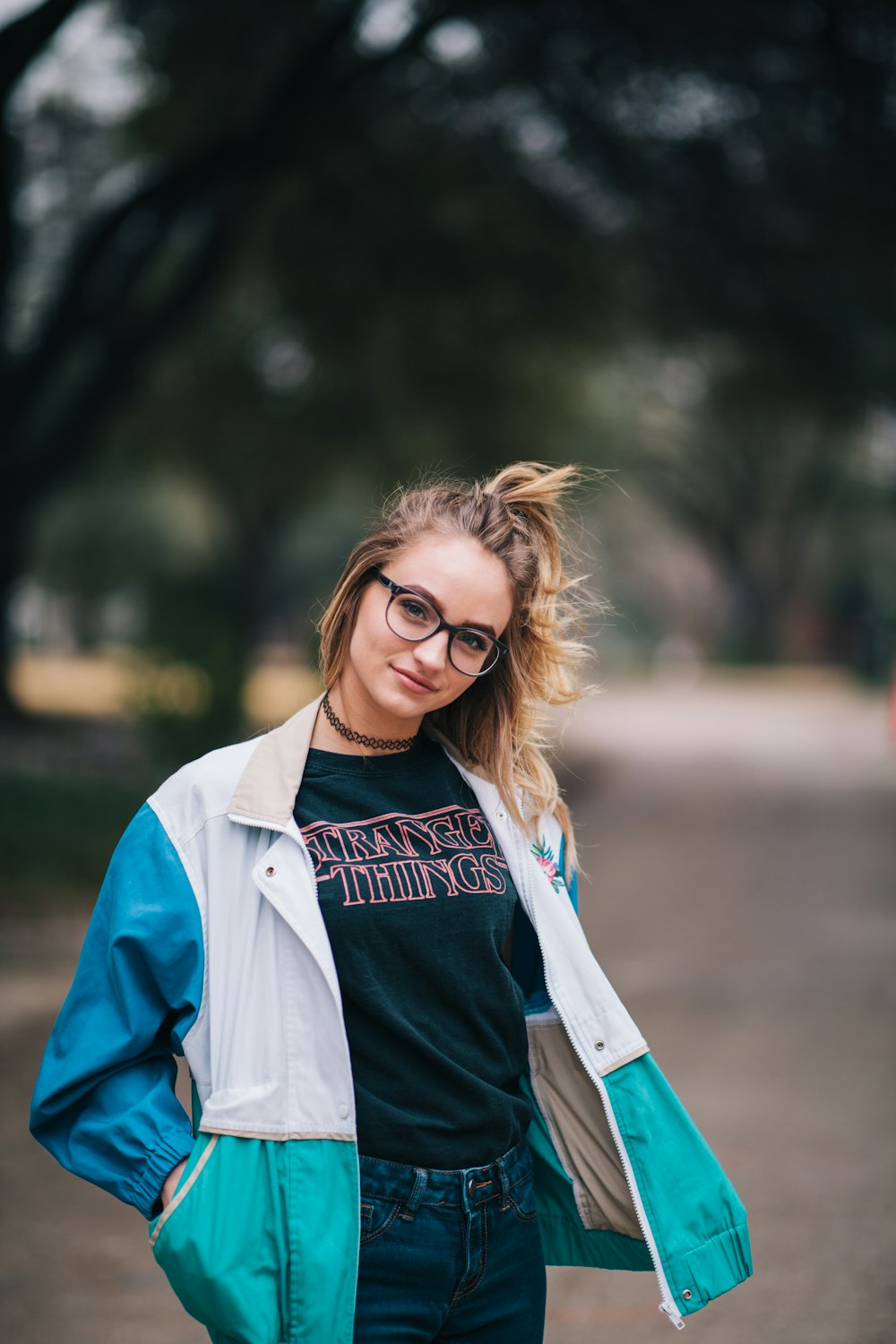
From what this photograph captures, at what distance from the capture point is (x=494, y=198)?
12625 millimetres

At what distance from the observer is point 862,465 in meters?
46.3

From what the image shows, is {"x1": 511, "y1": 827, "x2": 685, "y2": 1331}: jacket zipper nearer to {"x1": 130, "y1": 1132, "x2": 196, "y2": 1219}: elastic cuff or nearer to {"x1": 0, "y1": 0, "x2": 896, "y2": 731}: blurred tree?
{"x1": 130, "y1": 1132, "x2": 196, "y2": 1219}: elastic cuff

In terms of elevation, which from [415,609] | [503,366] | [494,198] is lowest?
[415,609]

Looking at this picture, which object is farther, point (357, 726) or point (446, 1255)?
point (357, 726)

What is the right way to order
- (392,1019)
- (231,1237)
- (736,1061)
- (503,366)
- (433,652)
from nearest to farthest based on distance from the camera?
(231,1237) < (392,1019) < (433,652) < (736,1061) < (503,366)

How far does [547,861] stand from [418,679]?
0.39 meters

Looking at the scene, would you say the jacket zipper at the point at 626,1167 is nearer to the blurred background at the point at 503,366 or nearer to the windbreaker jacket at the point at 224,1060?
the windbreaker jacket at the point at 224,1060

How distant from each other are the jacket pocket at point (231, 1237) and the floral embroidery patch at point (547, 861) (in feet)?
1.98

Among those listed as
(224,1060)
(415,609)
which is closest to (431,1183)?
(224,1060)

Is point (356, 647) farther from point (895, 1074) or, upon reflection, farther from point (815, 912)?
point (815, 912)

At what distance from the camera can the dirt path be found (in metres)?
3.79

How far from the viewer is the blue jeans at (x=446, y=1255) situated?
1943 millimetres

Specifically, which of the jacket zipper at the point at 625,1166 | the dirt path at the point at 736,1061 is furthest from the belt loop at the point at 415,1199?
the dirt path at the point at 736,1061

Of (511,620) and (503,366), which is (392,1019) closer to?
(511,620)
